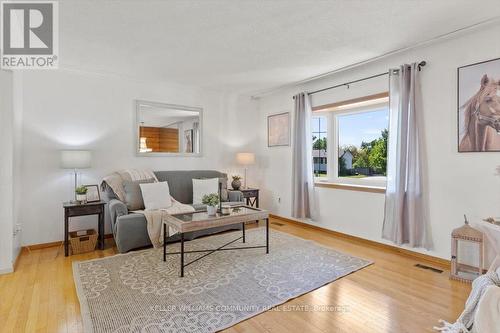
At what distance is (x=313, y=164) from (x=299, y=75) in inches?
58.1

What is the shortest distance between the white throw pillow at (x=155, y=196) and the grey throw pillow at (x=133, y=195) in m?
0.09

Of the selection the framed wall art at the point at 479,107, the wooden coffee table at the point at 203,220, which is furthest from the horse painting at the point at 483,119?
the wooden coffee table at the point at 203,220

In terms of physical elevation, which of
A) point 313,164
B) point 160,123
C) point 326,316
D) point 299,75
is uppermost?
point 299,75

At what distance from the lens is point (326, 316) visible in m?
2.05

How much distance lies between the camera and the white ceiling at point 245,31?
2266mm

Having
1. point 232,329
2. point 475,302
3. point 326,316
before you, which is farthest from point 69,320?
point 475,302

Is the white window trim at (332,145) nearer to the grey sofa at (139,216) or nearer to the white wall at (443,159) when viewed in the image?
the white wall at (443,159)

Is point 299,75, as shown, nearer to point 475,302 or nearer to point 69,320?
point 475,302

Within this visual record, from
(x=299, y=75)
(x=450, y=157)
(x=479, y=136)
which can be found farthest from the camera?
(x=299, y=75)

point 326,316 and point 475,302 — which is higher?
point 475,302

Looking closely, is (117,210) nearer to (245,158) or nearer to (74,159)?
(74,159)

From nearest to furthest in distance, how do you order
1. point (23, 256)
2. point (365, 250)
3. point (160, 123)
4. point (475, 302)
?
point (475, 302)
point (23, 256)
point (365, 250)
point (160, 123)

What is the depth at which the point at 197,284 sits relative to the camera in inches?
98.5

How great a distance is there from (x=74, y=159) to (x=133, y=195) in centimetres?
84
